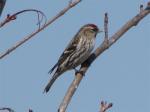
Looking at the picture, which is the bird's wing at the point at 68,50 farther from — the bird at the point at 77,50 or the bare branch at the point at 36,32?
the bare branch at the point at 36,32

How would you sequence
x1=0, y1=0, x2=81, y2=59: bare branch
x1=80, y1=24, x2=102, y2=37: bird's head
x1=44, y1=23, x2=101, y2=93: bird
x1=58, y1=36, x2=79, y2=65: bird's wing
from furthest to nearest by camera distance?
x1=80, y1=24, x2=102, y2=37: bird's head < x1=58, y1=36, x2=79, y2=65: bird's wing < x1=44, y1=23, x2=101, y2=93: bird < x1=0, y1=0, x2=81, y2=59: bare branch

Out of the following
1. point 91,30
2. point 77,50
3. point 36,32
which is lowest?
point 36,32

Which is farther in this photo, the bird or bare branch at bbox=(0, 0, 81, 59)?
the bird

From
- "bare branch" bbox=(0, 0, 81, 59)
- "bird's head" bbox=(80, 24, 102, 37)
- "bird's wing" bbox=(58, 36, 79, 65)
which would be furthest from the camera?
"bird's head" bbox=(80, 24, 102, 37)

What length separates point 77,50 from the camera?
24.1ft

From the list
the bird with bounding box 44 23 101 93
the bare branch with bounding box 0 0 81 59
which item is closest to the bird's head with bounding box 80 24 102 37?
the bird with bounding box 44 23 101 93

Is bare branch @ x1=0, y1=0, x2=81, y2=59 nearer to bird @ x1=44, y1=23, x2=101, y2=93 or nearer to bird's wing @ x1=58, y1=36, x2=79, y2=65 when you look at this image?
bird @ x1=44, y1=23, x2=101, y2=93

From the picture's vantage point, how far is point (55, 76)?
6.86m

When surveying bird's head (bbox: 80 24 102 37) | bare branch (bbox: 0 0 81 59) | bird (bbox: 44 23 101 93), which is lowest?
bare branch (bbox: 0 0 81 59)

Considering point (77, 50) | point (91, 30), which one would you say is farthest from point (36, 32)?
point (91, 30)

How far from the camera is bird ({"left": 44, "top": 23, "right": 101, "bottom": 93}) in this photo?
7073mm

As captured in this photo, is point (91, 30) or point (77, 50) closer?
point (77, 50)

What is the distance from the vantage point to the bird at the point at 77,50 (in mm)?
7073

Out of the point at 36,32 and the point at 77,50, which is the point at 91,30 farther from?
the point at 36,32
